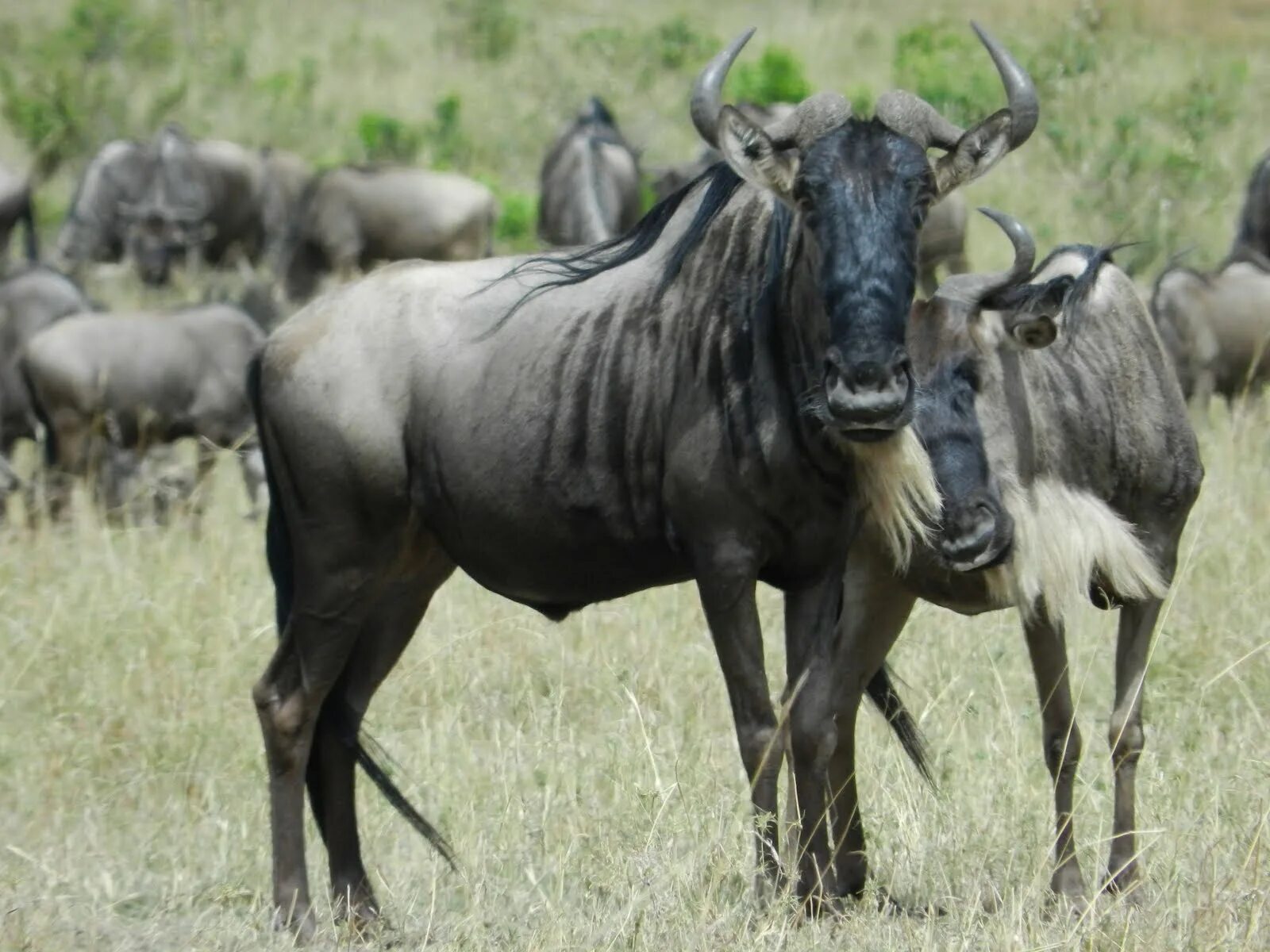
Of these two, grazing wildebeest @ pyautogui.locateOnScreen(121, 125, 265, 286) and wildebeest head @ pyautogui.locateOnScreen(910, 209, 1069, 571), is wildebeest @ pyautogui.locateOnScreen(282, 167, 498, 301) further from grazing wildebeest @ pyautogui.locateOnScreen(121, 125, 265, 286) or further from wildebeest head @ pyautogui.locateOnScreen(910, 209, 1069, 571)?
wildebeest head @ pyautogui.locateOnScreen(910, 209, 1069, 571)

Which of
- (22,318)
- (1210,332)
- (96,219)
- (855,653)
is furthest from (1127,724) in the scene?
(96,219)

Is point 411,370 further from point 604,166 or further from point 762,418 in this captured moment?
point 604,166

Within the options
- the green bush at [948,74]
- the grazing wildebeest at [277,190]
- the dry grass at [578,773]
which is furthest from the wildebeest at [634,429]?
the grazing wildebeest at [277,190]

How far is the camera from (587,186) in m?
14.4

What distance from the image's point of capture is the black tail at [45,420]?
913 cm

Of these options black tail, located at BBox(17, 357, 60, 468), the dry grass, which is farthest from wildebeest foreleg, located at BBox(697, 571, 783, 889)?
black tail, located at BBox(17, 357, 60, 468)

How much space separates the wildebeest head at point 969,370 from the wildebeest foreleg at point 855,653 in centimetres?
32

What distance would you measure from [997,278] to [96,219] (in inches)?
541

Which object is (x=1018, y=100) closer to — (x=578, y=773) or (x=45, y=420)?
(x=578, y=773)

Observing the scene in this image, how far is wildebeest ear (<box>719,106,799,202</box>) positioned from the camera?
363 cm

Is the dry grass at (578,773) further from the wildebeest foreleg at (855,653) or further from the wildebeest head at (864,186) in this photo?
the wildebeest head at (864,186)

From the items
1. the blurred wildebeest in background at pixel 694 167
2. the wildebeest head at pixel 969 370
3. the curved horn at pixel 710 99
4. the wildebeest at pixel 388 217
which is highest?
the curved horn at pixel 710 99

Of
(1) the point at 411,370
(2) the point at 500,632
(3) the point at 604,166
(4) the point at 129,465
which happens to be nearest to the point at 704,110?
(1) the point at 411,370

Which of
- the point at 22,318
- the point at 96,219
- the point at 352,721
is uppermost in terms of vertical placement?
the point at 352,721
